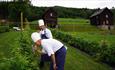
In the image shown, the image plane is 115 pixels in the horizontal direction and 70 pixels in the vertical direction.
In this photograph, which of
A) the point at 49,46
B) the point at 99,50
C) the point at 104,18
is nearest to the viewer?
the point at 49,46

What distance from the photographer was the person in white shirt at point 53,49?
9.60 meters

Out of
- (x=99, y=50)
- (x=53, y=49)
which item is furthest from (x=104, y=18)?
(x=53, y=49)

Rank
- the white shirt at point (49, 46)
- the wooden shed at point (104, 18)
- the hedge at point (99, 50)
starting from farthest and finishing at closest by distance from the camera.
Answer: the wooden shed at point (104, 18) < the hedge at point (99, 50) < the white shirt at point (49, 46)

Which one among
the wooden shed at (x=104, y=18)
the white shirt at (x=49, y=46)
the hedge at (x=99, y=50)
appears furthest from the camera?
the wooden shed at (x=104, y=18)

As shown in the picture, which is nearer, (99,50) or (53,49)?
(53,49)

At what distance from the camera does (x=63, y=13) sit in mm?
116500

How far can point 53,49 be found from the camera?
995 centimetres

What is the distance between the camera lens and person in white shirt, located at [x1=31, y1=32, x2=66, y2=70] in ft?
31.5

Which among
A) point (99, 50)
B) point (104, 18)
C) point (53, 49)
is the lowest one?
point (104, 18)

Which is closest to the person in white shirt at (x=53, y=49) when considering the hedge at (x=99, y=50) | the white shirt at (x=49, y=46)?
the white shirt at (x=49, y=46)

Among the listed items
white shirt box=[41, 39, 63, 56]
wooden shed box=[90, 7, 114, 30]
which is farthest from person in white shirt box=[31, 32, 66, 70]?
wooden shed box=[90, 7, 114, 30]

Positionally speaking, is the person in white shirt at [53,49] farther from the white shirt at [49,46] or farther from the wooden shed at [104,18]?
the wooden shed at [104,18]

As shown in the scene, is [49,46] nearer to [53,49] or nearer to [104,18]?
[53,49]

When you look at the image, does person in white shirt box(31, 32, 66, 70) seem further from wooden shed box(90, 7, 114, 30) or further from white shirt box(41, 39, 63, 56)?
wooden shed box(90, 7, 114, 30)
